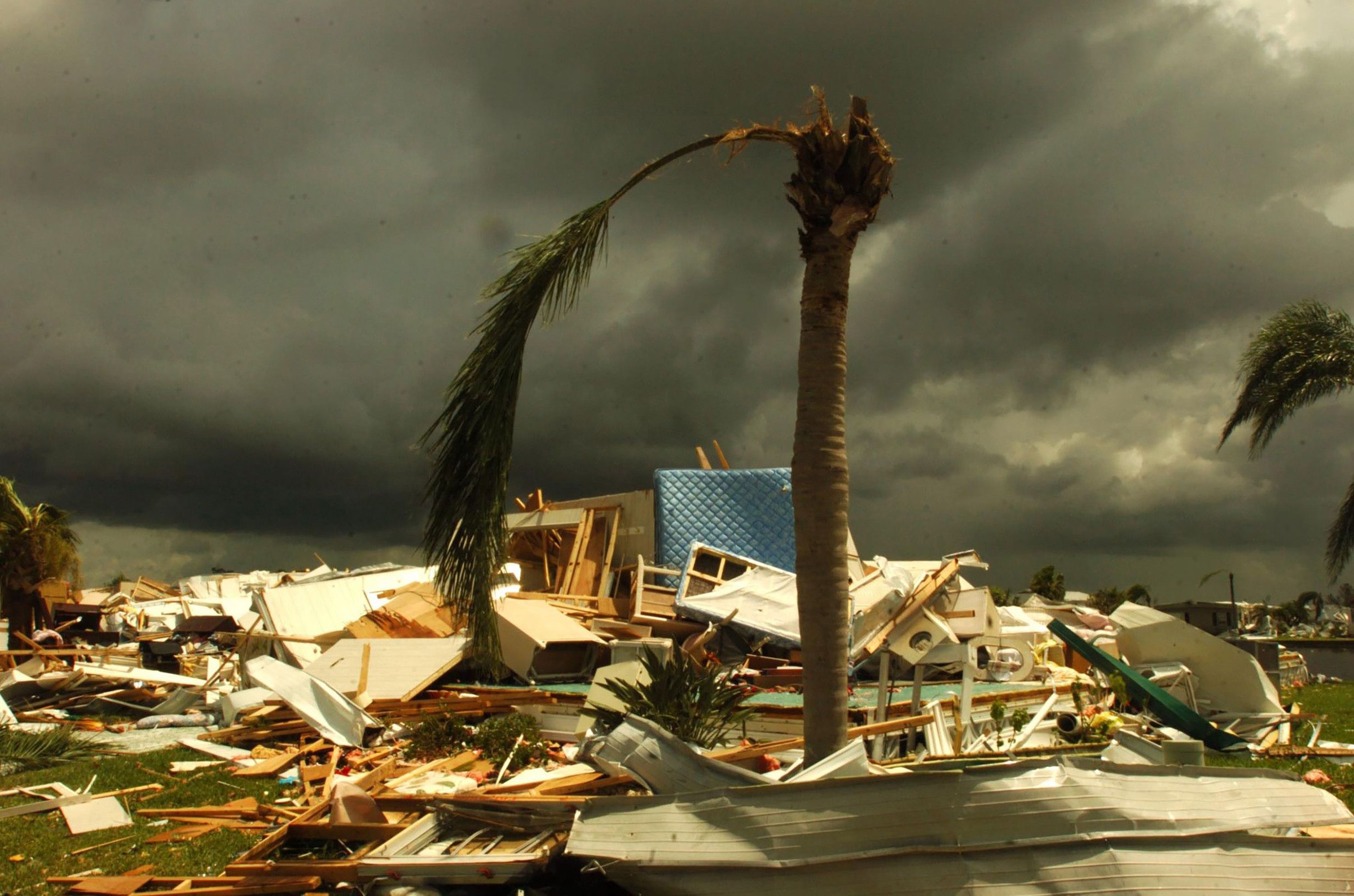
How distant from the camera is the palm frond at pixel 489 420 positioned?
258 inches

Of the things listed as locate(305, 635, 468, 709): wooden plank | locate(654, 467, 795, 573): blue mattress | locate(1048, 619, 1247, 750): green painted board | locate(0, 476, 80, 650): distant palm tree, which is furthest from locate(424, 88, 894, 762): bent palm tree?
locate(0, 476, 80, 650): distant palm tree

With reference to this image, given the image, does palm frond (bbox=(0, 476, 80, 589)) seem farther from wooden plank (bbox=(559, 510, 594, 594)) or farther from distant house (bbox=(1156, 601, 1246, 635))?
distant house (bbox=(1156, 601, 1246, 635))

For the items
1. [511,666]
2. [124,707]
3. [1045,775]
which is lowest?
[124,707]

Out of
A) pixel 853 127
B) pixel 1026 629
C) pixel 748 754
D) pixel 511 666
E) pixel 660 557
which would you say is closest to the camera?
pixel 853 127

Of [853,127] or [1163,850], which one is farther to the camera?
[853,127]

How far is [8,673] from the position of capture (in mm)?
16688

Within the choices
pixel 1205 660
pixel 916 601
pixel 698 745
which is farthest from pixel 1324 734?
pixel 698 745

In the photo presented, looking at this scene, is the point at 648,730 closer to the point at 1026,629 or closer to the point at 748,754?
the point at 748,754

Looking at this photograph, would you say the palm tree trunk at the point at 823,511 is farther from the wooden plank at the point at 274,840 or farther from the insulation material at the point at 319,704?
the insulation material at the point at 319,704

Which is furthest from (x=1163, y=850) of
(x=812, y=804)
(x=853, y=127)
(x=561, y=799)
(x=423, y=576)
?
(x=423, y=576)

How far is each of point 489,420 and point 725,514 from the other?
12.8 meters

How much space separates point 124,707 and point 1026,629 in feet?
49.2

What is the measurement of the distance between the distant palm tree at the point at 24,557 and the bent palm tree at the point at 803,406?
2412 cm

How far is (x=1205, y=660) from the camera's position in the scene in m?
10.9
